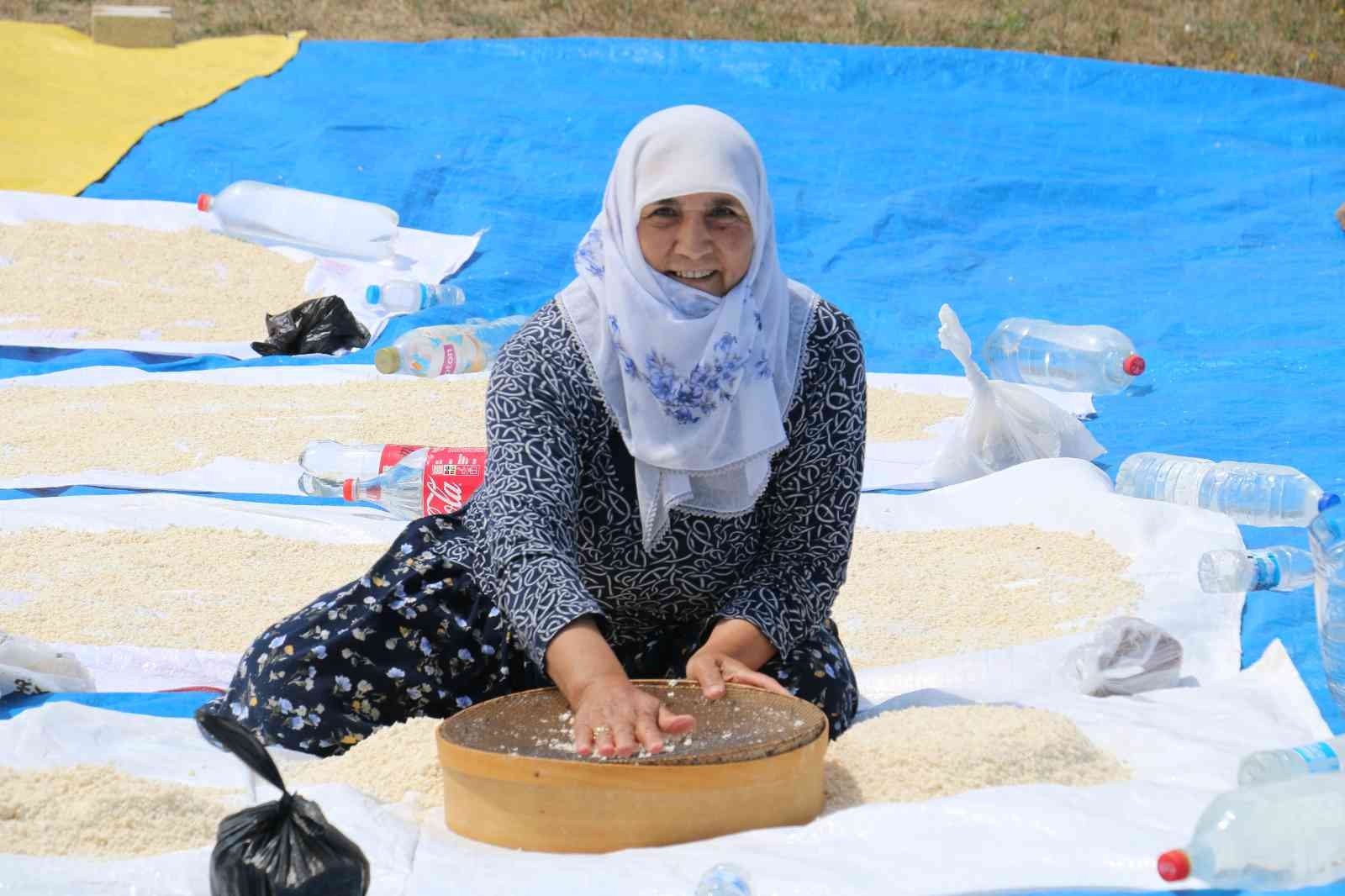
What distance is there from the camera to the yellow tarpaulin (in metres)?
6.35

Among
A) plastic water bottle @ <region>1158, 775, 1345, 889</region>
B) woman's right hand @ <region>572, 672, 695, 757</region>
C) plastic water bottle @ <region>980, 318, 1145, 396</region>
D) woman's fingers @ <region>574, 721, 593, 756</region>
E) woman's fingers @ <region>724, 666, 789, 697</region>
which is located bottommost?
plastic water bottle @ <region>980, 318, 1145, 396</region>

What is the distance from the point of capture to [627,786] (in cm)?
183

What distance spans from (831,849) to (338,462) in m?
2.34

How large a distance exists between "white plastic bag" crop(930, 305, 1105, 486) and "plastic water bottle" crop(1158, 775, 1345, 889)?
7.04 feet

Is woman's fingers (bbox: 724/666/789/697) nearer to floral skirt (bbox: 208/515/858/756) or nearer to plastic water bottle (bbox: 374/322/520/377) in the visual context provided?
floral skirt (bbox: 208/515/858/756)

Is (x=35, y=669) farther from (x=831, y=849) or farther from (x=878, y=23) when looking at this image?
(x=878, y=23)

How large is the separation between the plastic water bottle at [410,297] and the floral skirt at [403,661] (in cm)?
293

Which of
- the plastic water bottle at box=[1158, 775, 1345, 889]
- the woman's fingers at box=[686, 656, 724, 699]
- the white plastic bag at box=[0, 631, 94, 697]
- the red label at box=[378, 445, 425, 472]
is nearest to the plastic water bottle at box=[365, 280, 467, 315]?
the red label at box=[378, 445, 425, 472]

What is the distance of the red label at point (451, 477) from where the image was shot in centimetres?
355

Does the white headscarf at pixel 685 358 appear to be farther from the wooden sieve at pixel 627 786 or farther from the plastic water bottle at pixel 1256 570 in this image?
the plastic water bottle at pixel 1256 570

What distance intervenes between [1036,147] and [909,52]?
3.22 feet

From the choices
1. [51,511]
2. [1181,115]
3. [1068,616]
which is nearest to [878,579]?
[1068,616]

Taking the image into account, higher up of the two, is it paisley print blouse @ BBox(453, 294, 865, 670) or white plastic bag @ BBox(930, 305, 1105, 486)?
paisley print blouse @ BBox(453, 294, 865, 670)

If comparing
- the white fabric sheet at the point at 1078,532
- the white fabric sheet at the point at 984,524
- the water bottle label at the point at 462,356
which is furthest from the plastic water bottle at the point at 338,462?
the white fabric sheet at the point at 1078,532
